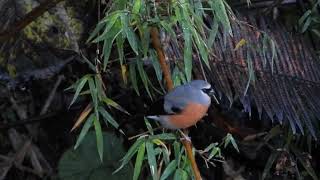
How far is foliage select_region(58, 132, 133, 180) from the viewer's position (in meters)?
2.60

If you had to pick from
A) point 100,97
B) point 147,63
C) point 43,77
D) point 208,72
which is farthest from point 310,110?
point 43,77

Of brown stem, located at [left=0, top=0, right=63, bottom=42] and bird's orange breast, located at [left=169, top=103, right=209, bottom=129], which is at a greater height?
brown stem, located at [left=0, top=0, right=63, bottom=42]

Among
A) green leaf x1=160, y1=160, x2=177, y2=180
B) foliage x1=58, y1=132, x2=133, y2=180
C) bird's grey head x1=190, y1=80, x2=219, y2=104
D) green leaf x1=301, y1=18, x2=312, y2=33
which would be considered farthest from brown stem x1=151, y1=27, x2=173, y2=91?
green leaf x1=301, y1=18, x2=312, y2=33

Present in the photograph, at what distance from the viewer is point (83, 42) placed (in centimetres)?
261

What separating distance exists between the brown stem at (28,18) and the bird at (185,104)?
0.52m

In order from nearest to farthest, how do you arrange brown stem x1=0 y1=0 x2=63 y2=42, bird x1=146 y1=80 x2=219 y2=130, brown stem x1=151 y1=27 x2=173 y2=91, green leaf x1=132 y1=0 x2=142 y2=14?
green leaf x1=132 y1=0 x2=142 y2=14 → brown stem x1=151 y1=27 x2=173 y2=91 → bird x1=146 y1=80 x2=219 y2=130 → brown stem x1=0 y1=0 x2=63 y2=42

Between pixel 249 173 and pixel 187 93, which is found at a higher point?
pixel 187 93

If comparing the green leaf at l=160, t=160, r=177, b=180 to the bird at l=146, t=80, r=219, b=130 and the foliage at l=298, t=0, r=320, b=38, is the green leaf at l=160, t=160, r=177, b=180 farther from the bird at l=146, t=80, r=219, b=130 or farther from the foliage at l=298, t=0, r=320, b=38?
the foliage at l=298, t=0, r=320, b=38

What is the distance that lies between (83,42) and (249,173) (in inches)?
40.8

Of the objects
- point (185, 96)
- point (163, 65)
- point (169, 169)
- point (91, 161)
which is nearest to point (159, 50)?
point (163, 65)

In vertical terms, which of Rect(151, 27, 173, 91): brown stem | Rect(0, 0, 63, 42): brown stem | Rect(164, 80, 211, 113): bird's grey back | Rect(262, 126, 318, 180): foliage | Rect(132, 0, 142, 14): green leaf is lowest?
Rect(262, 126, 318, 180): foliage

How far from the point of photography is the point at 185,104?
1936mm

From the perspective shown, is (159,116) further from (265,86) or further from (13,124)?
(13,124)

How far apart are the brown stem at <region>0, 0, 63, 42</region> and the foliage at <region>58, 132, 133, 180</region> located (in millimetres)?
627
